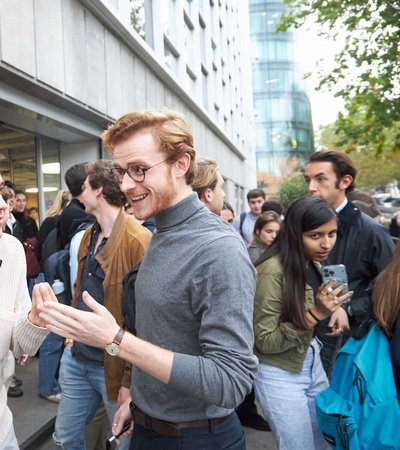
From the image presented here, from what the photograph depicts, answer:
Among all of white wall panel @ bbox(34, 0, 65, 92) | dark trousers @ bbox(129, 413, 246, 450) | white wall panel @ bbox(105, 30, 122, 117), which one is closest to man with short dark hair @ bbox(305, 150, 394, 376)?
dark trousers @ bbox(129, 413, 246, 450)

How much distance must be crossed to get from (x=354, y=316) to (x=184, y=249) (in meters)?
1.83

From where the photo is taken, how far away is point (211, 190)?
2932mm

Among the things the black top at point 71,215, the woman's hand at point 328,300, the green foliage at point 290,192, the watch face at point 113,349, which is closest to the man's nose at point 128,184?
the watch face at point 113,349

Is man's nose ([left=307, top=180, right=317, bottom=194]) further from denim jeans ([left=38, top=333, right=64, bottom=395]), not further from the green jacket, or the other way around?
denim jeans ([left=38, top=333, right=64, bottom=395])

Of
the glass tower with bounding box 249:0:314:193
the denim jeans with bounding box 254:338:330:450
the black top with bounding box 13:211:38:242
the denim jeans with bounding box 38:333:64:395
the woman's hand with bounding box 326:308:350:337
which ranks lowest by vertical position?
the denim jeans with bounding box 38:333:64:395

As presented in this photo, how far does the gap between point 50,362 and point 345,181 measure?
321 centimetres

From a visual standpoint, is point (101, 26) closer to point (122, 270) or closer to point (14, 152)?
point (14, 152)

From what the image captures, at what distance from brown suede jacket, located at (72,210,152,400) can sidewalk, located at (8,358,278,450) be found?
1707mm

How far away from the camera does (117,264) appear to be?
2.46 meters

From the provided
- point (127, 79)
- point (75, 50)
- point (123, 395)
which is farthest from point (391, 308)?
point (127, 79)

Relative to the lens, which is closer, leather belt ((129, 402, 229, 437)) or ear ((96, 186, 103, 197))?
leather belt ((129, 402, 229, 437))

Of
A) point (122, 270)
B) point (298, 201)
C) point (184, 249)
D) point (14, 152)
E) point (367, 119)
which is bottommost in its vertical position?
point (122, 270)

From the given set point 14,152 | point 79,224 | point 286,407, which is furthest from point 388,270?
point 14,152

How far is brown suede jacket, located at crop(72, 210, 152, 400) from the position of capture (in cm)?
238
